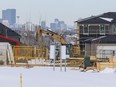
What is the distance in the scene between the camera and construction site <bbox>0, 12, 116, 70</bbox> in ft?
145

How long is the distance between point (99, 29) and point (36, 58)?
97.9 feet

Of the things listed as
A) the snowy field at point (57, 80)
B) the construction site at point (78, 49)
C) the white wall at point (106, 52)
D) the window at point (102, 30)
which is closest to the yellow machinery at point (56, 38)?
the construction site at point (78, 49)

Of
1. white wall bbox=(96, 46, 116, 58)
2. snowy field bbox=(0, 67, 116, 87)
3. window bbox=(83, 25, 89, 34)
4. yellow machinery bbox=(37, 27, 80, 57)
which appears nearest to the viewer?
snowy field bbox=(0, 67, 116, 87)

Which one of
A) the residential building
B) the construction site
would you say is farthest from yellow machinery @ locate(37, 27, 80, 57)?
the residential building

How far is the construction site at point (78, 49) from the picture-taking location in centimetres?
4409

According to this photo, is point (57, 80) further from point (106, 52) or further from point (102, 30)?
point (102, 30)

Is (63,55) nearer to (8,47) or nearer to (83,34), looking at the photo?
(8,47)

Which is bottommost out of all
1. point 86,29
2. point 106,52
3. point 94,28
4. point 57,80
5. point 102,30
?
point 57,80

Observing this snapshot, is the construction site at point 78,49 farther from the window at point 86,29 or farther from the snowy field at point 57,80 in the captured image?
the snowy field at point 57,80

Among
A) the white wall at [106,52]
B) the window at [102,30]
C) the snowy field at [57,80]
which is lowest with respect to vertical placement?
the snowy field at [57,80]

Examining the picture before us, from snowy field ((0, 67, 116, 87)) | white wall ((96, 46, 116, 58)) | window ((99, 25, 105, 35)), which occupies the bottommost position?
snowy field ((0, 67, 116, 87))

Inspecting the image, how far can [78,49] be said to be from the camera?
67562 mm

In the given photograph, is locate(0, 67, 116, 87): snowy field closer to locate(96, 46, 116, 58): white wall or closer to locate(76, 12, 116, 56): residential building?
locate(96, 46, 116, 58): white wall

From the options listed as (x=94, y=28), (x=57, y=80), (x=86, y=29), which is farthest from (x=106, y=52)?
(x=57, y=80)
